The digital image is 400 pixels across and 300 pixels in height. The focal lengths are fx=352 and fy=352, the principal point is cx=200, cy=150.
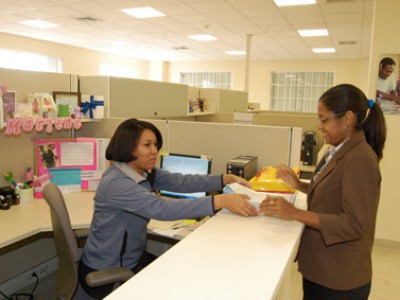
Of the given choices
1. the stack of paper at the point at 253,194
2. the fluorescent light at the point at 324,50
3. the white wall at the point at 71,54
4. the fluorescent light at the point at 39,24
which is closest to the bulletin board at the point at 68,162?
the stack of paper at the point at 253,194

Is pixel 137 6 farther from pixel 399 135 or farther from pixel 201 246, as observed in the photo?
pixel 201 246

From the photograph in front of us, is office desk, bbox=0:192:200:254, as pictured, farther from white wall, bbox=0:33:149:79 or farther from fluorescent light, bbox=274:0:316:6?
white wall, bbox=0:33:149:79

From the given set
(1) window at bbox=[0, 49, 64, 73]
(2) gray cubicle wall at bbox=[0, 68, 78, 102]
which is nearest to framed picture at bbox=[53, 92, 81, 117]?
(2) gray cubicle wall at bbox=[0, 68, 78, 102]

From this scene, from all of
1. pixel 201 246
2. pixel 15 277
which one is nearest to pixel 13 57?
pixel 15 277

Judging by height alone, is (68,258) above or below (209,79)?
below

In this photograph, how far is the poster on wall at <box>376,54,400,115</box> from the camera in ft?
11.0

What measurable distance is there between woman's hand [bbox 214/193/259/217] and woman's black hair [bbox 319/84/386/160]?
0.45 meters

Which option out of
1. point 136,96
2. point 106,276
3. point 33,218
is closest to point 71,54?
point 136,96

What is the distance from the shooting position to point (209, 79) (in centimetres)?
1184

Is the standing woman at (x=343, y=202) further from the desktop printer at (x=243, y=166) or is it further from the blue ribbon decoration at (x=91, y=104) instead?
the blue ribbon decoration at (x=91, y=104)

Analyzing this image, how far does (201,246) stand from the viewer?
1.01 m

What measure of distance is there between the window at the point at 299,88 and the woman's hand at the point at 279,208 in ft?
31.8

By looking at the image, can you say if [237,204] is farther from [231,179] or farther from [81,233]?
[81,233]

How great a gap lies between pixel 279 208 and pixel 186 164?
1.14 metres
